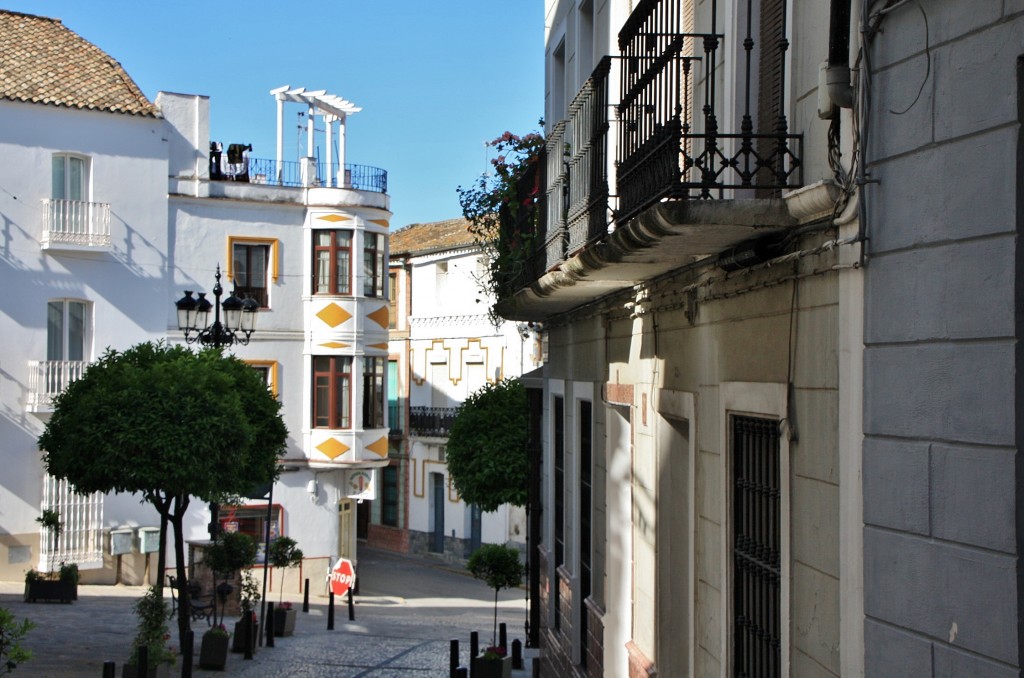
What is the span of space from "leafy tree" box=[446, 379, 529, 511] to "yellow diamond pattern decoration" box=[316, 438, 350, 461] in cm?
993

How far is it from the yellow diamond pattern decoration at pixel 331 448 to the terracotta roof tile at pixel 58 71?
7884 mm

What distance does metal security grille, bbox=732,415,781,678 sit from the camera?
586 cm

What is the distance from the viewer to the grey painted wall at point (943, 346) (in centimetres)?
370

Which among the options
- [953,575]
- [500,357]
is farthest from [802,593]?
[500,357]

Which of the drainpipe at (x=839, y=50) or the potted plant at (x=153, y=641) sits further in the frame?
the potted plant at (x=153, y=641)

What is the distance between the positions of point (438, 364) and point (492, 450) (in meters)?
20.6

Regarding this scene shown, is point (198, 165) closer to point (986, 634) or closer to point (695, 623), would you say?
point (695, 623)

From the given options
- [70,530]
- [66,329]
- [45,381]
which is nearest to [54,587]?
[70,530]

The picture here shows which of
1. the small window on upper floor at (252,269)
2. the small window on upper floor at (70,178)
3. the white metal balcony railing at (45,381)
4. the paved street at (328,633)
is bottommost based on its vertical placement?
the paved street at (328,633)

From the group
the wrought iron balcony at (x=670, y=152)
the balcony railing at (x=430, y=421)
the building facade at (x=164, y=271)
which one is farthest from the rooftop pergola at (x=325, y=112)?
the wrought iron balcony at (x=670, y=152)

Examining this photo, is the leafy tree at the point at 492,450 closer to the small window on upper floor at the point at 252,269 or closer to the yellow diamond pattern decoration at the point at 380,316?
the small window on upper floor at the point at 252,269

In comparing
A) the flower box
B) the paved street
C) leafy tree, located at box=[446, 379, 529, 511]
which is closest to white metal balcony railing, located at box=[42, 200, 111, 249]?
the paved street

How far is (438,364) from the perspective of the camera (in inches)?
1555

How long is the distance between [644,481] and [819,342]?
12.5 feet
